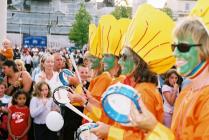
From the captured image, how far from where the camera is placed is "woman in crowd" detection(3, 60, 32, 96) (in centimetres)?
786

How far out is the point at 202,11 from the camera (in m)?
2.77

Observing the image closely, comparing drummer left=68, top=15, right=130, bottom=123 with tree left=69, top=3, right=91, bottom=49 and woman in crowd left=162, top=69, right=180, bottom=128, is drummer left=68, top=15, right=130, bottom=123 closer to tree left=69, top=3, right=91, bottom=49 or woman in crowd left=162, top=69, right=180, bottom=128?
woman in crowd left=162, top=69, right=180, bottom=128

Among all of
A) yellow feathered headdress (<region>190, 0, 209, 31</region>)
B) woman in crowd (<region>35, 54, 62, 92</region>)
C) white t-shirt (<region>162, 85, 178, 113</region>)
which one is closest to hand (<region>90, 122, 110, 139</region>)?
yellow feathered headdress (<region>190, 0, 209, 31</region>)

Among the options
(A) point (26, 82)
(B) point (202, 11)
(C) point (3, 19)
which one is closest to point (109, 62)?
(B) point (202, 11)

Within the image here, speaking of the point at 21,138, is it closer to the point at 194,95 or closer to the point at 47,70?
the point at 47,70

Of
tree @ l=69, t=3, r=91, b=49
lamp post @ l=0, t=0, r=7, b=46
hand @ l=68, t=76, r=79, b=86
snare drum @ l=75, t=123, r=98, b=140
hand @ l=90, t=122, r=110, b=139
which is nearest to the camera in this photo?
hand @ l=90, t=122, r=110, b=139

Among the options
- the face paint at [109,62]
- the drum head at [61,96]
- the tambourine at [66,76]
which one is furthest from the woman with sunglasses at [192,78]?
the tambourine at [66,76]

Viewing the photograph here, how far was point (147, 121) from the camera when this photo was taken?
2.45m

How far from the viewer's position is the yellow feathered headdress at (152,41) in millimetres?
3434

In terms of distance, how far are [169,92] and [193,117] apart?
450 cm

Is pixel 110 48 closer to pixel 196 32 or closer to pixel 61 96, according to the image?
pixel 61 96

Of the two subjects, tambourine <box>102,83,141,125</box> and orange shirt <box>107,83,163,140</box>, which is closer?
tambourine <box>102,83,141,125</box>

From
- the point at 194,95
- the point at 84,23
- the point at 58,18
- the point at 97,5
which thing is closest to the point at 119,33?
the point at 194,95

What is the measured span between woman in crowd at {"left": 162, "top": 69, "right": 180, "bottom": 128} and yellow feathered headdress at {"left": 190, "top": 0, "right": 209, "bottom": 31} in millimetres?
3320
